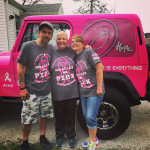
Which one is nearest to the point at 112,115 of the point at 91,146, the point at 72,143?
the point at 91,146

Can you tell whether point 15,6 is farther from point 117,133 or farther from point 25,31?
point 117,133

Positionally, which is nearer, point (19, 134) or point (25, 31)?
point (25, 31)

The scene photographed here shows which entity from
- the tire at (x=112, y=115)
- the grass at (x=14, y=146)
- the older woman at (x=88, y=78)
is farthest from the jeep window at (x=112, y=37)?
the grass at (x=14, y=146)

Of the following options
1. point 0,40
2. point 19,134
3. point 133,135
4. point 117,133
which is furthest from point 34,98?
point 0,40

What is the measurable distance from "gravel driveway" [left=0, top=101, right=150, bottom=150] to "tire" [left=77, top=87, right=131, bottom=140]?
19 centimetres

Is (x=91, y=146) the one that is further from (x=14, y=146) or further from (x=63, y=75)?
(x=14, y=146)

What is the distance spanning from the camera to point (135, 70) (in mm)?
2434

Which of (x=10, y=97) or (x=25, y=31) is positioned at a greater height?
(x=25, y=31)

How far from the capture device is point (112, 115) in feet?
8.21

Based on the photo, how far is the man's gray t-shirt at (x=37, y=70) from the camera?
2.07 metres

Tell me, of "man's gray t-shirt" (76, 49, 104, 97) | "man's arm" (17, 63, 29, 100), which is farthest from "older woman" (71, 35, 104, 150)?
"man's arm" (17, 63, 29, 100)

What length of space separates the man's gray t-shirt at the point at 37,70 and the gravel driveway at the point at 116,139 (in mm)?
1075

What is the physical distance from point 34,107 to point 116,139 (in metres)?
1.52

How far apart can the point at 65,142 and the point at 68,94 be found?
→ 3.03 ft
